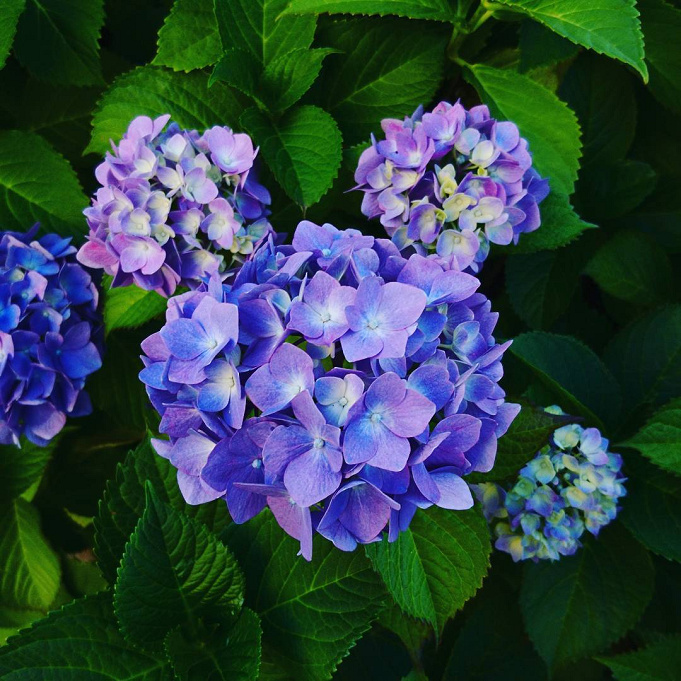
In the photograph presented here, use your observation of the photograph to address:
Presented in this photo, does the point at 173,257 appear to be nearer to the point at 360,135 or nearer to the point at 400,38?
the point at 360,135

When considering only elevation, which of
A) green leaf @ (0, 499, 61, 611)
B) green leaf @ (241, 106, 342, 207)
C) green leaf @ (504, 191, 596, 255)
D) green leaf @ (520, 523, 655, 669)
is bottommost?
green leaf @ (0, 499, 61, 611)

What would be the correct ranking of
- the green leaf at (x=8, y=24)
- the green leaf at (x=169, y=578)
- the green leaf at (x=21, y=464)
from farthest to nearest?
1. the green leaf at (x=21, y=464)
2. the green leaf at (x=8, y=24)
3. the green leaf at (x=169, y=578)

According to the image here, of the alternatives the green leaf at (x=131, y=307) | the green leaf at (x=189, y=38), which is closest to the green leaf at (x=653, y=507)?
the green leaf at (x=131, y=307)

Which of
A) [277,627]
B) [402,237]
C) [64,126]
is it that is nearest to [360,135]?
[402,237]

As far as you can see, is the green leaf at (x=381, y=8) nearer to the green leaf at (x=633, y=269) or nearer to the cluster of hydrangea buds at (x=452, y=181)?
the cluster of hydrangea buds at (x=452, y=181)

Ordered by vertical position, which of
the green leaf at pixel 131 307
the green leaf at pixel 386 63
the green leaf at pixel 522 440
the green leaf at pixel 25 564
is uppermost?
the green leaf at pixel 386 63

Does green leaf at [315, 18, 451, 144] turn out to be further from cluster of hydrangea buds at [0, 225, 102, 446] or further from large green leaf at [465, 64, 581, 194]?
cluster of hydrangea buds at [0, 225, 102, 446]

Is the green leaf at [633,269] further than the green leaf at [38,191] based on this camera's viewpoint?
Yes

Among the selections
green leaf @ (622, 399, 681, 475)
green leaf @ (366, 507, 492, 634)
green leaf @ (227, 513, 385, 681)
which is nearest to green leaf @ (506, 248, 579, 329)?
green leaf @ (622, 399, 681, 475)
